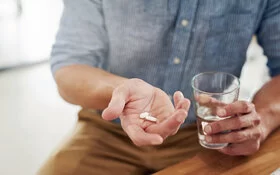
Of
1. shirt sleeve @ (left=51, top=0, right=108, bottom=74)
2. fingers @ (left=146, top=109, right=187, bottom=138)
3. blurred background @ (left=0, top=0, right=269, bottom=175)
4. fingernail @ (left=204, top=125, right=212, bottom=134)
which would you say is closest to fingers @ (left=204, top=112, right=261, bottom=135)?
fingernail @ (left=204, top=125, right=212, bottom=134)

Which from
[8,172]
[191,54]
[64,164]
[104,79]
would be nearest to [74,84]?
[104,79]

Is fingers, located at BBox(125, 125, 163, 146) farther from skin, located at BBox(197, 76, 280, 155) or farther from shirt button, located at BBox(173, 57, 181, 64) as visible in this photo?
shirt button, located at BBox(173, 57, 181, 64)

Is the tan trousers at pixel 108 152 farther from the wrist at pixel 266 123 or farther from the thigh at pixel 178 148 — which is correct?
the wrist at pixel 266 123

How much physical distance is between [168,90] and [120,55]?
0.48ft

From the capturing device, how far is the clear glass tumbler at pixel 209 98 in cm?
77

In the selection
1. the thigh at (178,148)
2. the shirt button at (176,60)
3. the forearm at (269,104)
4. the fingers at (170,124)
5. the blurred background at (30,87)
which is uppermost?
the fingers at (170,124)

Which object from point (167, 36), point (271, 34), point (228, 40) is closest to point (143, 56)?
point (167, 36)

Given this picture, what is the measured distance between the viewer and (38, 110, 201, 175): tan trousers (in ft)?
3.11

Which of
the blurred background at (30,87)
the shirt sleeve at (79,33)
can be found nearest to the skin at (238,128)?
the shirt sleeve at (79,33)

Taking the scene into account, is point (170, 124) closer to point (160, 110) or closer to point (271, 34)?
point (160, 110)

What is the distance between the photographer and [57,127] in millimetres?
1780

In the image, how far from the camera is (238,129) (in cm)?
80

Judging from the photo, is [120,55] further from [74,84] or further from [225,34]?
[225,34]

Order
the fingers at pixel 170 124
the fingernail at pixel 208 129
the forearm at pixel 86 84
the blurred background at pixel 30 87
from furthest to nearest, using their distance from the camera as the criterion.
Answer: the blurred background at pixel 30 87 < the forearm at pixel 86 84 < the fingernail at pixel 208 129 < the fingers at pixel 170 124
